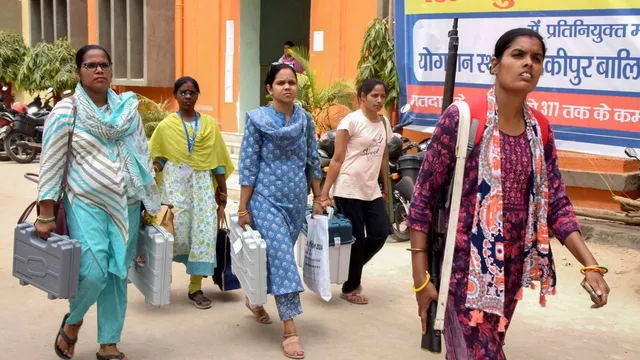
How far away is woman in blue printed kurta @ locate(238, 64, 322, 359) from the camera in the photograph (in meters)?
4.33

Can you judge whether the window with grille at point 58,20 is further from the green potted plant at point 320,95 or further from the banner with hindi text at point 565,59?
the banner with hindi text at point 565,59

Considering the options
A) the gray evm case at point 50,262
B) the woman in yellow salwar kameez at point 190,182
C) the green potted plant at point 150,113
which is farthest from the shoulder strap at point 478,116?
the green potted plant at point 150,113

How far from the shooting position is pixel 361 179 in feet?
17.8

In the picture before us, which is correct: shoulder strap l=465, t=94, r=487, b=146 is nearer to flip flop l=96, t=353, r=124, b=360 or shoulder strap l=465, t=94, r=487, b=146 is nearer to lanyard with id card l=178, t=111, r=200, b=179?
flip flop l=96, t=353, r=124, b=360

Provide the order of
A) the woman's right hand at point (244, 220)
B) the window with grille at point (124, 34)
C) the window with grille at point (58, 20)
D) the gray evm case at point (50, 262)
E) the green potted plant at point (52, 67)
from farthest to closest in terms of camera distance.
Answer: the window with grille at point (58, 20)
the green potted plant at point (52, 67)
the window with grille at point (124, 34)
the woman's right hand at point (244, 220)
the gray evm case at point (50, 262)

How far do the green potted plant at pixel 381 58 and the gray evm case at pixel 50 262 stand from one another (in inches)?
248

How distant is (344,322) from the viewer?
4.99 m

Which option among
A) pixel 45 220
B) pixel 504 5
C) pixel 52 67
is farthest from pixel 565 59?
pixel 52 67

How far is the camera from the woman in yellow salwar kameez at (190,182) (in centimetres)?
520

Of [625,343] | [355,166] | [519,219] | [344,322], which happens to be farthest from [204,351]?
[625,343]

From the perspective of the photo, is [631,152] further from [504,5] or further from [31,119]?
[31,119]

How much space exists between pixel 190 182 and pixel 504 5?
14.6 feet

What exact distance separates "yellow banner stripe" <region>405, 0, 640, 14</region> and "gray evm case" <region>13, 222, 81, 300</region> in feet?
18.7

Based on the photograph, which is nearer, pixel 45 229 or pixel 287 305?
pixel 45 229
